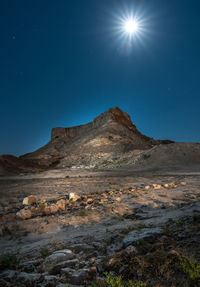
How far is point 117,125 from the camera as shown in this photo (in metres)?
70.3

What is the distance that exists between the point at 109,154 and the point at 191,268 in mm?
43963

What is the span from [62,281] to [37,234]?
3.06m

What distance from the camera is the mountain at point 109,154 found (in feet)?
108

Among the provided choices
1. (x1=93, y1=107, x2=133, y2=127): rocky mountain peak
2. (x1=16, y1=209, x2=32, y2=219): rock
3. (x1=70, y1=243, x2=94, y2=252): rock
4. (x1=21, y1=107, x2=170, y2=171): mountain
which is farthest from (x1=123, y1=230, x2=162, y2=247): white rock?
(x1=93, y1=107, x2=133, y2=127): rocky mountain peak

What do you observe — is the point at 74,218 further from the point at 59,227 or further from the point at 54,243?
the point at 54,243

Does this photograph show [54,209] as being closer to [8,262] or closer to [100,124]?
[8,262]

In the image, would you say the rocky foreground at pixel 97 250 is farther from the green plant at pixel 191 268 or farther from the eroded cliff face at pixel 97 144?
the eroded cliff face at pixel 97 144

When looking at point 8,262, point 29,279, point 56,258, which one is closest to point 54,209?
point 8,262

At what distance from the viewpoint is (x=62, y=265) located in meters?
3.21

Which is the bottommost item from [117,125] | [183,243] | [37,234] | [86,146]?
[37,234]

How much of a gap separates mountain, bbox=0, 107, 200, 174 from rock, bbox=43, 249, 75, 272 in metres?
27.7

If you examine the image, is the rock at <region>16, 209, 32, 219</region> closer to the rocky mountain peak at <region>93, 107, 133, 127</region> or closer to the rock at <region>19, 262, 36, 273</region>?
the rock at <region>19, 262, 36, 273</region>

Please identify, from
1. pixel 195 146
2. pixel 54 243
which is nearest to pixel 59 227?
pixel 54 243

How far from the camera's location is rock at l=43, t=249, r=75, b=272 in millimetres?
3296
